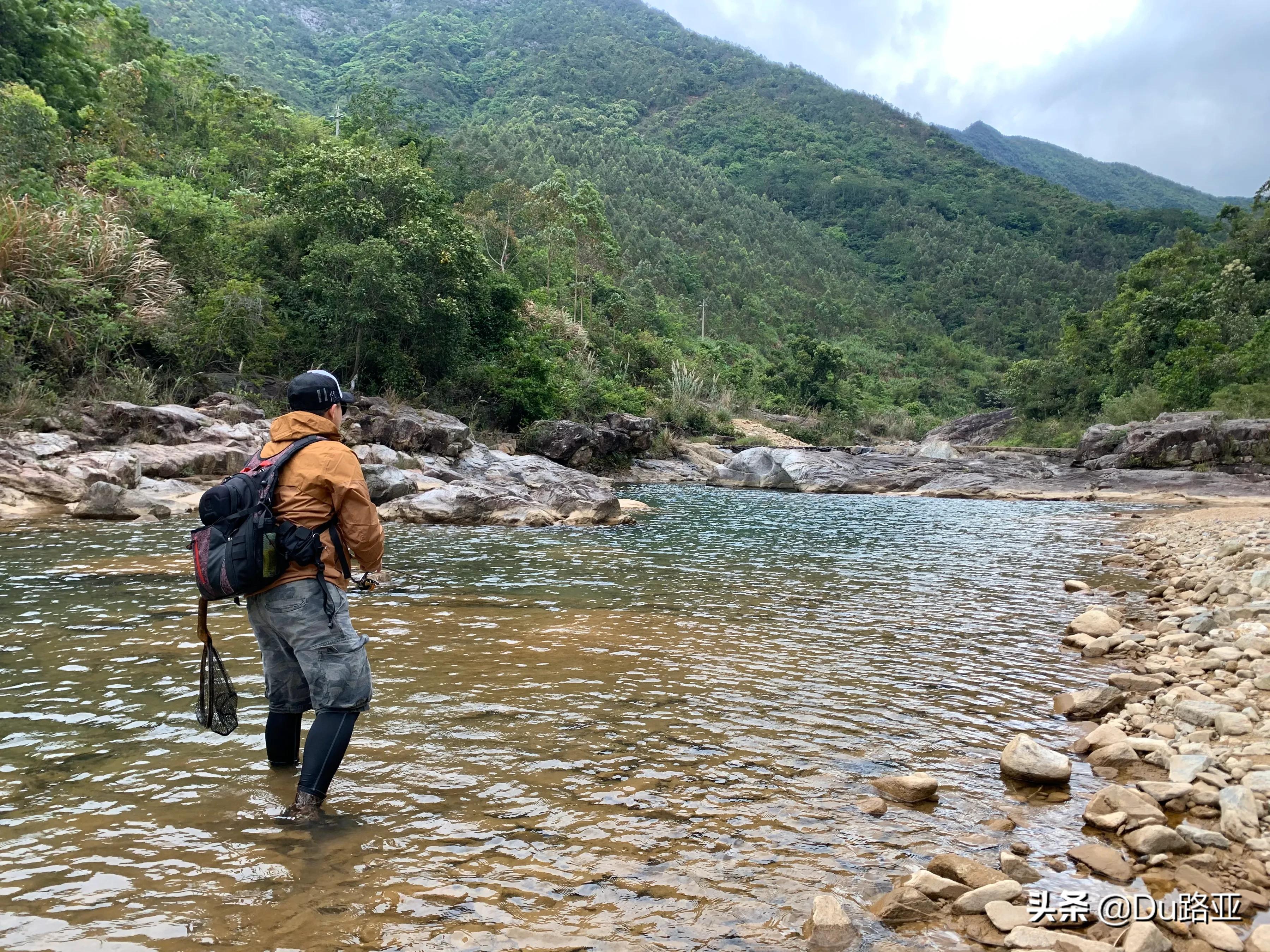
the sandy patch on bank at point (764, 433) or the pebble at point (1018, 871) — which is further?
the sandy patch on bank at point (764, 433)

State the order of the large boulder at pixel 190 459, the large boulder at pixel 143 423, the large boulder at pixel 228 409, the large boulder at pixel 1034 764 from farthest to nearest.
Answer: the large boulder at pixel 228 409 < the large boulder at pixel 143 423 < the large boulder at pixel 190 459 < the large boulder at pixel 1034 764

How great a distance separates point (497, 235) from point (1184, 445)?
3696cm

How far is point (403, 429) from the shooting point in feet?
81.3

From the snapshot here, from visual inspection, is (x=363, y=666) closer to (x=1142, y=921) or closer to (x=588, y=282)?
(x=1142, y=921)

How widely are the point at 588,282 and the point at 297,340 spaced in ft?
98.1

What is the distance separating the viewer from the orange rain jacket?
150 inches

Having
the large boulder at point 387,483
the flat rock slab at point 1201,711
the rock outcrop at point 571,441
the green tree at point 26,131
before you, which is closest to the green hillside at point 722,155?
the rock outcrop at point 571,441

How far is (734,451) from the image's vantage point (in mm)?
43625

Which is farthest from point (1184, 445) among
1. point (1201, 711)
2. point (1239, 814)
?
point (1239, 814)

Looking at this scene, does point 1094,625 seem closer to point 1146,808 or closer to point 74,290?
point 1146,808

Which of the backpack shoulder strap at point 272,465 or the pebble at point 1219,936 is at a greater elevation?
the backpack shoulder strap at point 272,465

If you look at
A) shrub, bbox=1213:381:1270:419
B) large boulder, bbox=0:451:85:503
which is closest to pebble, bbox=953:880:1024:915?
large boulder, bbox=0:451:85:503

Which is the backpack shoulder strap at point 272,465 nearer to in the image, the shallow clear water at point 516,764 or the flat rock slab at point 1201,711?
the shallow clear water at point 516,764

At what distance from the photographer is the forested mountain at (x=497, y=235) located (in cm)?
2372
